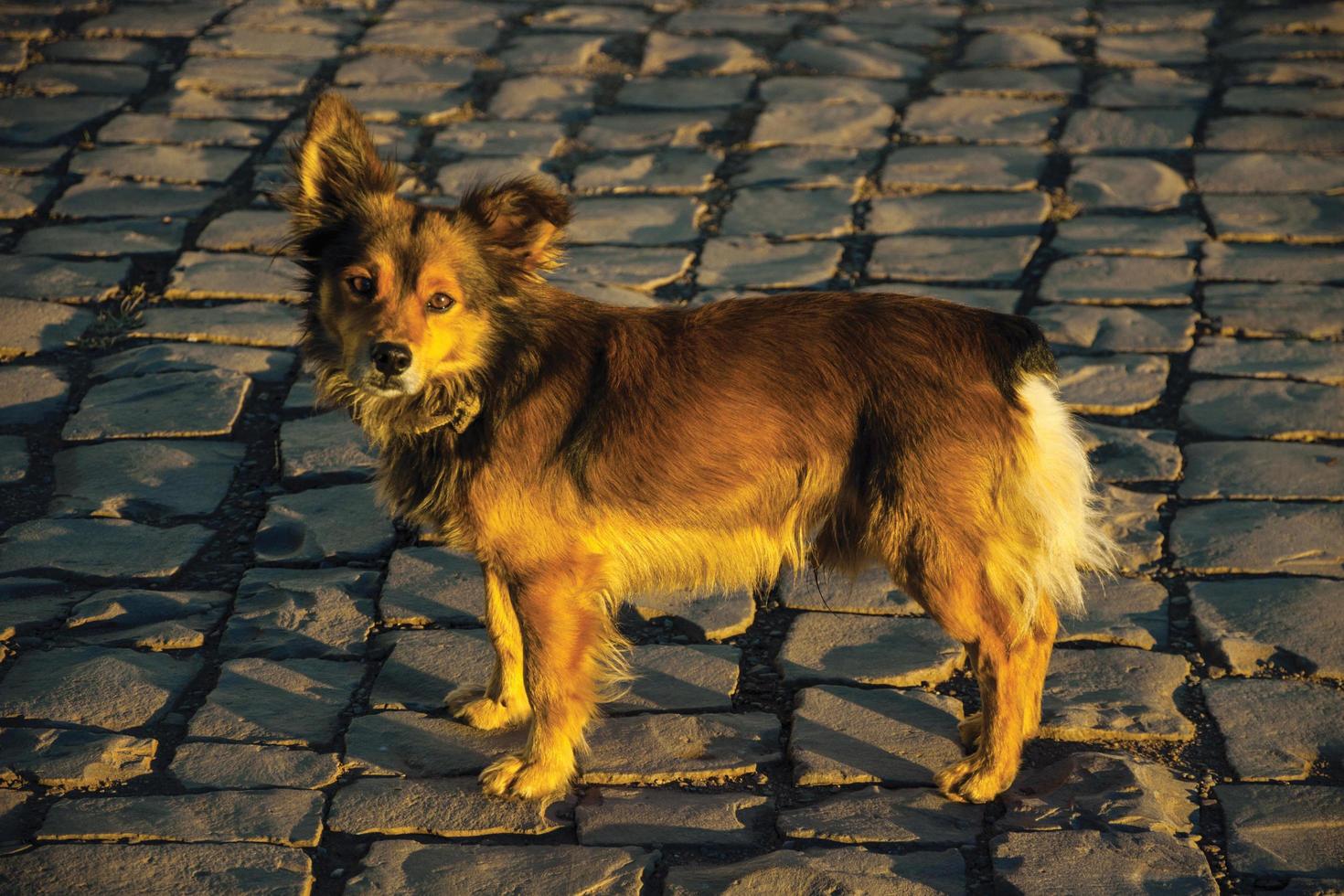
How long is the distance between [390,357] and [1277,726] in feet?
9.02

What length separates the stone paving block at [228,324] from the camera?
634 centimetres

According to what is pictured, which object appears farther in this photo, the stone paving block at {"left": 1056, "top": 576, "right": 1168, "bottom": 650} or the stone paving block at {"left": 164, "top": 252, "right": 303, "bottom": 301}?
the stone paving block at {"left": 164, "top": 252, "right": 303, "bottom": 301}

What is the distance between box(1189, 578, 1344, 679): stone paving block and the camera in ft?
14.9

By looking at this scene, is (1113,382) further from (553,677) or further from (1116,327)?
(553,677)

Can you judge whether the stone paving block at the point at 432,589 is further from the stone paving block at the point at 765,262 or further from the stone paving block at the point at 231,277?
the stone paving block at the point at 765,262

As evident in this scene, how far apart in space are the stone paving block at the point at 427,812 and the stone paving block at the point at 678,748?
0.24 m

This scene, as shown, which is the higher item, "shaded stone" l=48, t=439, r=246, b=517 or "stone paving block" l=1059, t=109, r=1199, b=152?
"stone paving block" l=1059, t=109, r=1199, b=152

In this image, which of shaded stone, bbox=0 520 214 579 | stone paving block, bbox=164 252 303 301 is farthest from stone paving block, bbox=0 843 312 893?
stone paving block, bbox=164 252 303 301

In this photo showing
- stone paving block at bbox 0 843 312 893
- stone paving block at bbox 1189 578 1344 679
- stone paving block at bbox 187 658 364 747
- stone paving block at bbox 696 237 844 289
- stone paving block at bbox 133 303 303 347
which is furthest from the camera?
stone paving block at bbox 696 237 844 289

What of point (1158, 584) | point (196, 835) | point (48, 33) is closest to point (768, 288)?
point (1158, 584)

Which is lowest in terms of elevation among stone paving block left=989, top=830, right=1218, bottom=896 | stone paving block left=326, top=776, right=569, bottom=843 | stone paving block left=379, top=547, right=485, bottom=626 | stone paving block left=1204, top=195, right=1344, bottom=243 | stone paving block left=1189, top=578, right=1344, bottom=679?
stone paving block left=326, top=776, right=569, bottom=843

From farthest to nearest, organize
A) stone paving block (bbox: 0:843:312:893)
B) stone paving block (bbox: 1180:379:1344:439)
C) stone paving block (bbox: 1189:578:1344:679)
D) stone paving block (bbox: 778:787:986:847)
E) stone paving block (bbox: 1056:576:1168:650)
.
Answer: stone paving block (bbox: 1180:379:1344:439) → stone paving block (bbox: 1056:576:1168:650) → stone paving block (bbox: 1189:578:1344:679) → stone paving block (bbox: 778:787:986:847) → stone paving block (bbox: 0:843:312:893)

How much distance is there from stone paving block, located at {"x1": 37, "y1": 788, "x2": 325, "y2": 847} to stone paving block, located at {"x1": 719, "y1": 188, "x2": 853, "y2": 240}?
396 cm

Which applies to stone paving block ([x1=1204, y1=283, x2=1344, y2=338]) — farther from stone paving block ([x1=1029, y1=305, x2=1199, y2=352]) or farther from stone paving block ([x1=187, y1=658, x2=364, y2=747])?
stone paving block ([x1=187, y1=658, x2=364, y2=747])
